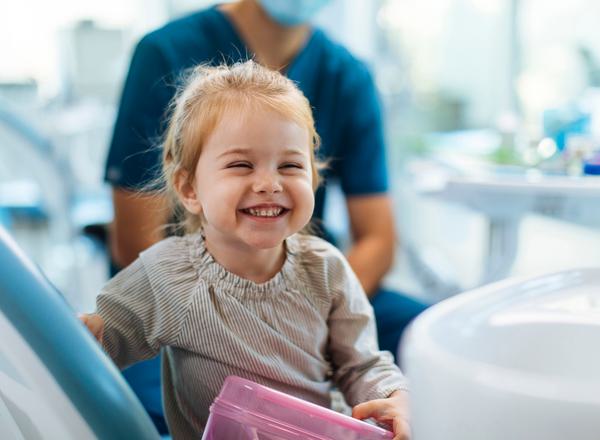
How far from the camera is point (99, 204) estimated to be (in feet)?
8.34

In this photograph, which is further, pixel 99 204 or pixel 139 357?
pixel 99 204

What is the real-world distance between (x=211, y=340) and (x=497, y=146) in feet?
4.46

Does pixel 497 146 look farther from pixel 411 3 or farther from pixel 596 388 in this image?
pixel 596 388

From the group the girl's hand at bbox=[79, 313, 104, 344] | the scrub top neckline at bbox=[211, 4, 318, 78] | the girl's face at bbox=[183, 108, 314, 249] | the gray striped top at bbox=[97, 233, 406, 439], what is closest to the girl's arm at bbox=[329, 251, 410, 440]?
the gray striped top at bbox=[97, 233, 406, 439]

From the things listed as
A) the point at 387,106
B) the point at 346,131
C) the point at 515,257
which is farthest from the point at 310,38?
the point at 387,106

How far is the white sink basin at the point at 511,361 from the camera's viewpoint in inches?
13.8

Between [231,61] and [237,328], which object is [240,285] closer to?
[237,328]

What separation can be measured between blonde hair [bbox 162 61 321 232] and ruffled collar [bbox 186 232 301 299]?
71 millimetres

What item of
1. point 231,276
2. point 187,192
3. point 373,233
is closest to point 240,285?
point 231,276

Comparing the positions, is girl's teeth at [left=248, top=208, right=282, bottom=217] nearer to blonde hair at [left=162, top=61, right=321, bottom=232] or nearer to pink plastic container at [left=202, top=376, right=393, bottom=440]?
blonde hair at [left=162, top=61, right=321, bottom=232]

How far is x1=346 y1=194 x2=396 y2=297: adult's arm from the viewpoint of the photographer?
3.88ft

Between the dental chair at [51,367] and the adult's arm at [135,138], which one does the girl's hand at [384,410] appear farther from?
the adult's arm at [135,138]

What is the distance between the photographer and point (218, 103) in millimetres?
702

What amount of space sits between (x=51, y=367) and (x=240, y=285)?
0.27 metres
